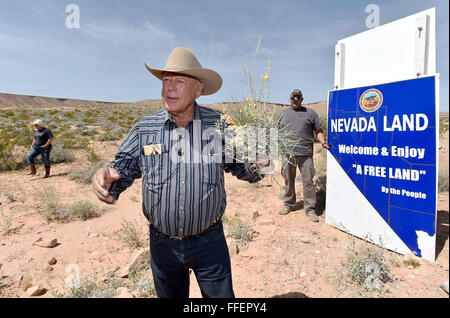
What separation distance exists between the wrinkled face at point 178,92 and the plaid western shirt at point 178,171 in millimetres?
88

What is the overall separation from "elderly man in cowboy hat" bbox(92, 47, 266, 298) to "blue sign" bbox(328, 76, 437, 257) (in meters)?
2.56

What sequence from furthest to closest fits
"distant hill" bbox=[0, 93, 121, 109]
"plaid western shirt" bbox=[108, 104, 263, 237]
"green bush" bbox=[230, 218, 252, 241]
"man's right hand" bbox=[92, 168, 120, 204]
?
"distant hill" bbox=[0, 93, 121, 109] → "green bush" bbox=[230, 218, 252, 241] → "plaid western shirt" bbox=[108, 104, 263, 237] → "man's right hand" bbox=[92, 168, 120, 204]

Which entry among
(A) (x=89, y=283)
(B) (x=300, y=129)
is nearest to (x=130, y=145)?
(A) (x=89, y=283)

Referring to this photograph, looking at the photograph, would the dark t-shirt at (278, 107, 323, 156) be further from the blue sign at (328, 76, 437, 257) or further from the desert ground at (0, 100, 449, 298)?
the desert ground at (0, 100, 449, 298)

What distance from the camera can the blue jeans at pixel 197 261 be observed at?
1695mm

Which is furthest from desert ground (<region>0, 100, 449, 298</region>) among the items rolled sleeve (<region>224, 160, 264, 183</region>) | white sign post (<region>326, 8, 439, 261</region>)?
white sign post (<region>326, 8, 439, 261</region>)

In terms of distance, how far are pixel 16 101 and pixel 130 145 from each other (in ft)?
377

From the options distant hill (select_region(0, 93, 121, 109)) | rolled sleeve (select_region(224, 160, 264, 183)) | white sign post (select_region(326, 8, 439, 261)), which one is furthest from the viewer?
distant hill (select_region(0, 93, 121, 109))

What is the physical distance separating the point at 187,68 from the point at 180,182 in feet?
2.69

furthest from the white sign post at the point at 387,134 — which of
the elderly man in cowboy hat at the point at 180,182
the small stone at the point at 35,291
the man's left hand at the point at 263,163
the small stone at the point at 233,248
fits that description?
the small stone at the point at 35,291

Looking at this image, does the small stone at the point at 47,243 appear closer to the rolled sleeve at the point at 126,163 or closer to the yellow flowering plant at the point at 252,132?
the rolled sleeve at the point at 126,163

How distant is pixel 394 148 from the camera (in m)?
3.39

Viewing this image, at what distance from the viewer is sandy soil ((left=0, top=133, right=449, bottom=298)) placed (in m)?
2.85

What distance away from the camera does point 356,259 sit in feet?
9.97
